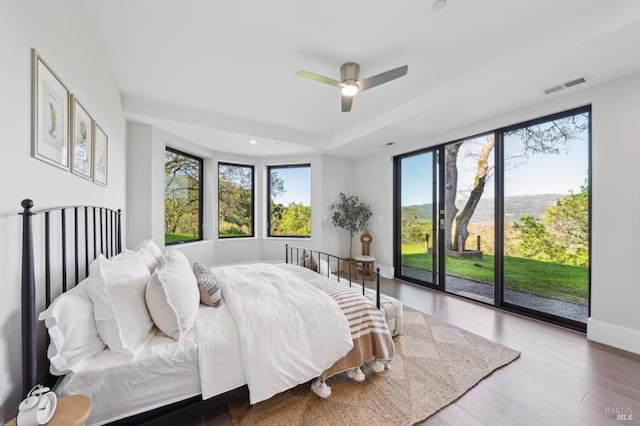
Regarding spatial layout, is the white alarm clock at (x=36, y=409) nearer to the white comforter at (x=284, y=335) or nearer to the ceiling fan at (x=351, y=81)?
the white comforter at (x=284, y=335)

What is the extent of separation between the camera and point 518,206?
313cm

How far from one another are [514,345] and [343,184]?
380 centimetres

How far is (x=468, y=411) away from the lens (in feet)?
5.10

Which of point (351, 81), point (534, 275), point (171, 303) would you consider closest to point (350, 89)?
point (351, 81)

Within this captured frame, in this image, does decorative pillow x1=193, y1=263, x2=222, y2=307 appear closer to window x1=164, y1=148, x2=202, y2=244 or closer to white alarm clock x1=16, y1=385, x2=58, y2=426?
white alarm clock x1=16, y1=385, x2=58, y2=426

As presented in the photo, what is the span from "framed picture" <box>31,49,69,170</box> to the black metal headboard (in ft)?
1.00

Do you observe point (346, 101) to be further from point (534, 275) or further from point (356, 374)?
point (534, 275)

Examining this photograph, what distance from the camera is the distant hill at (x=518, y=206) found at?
2918 mm

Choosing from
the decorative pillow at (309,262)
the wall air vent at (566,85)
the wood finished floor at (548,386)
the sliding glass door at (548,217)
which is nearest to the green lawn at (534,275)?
the sliding glass door at (548,217)

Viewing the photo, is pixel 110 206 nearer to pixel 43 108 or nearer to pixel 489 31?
pixel 43 108

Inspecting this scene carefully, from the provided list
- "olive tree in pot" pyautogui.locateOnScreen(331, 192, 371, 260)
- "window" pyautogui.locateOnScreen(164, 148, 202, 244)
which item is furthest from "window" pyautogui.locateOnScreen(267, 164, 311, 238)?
"window" pyautogui.locateOnScreen(164, 148, 202, 244)

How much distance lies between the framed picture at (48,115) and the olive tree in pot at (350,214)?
13.4ft

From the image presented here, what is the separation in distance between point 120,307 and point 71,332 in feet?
0.64
